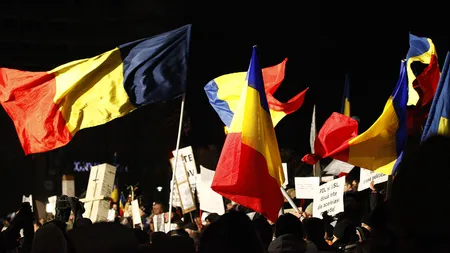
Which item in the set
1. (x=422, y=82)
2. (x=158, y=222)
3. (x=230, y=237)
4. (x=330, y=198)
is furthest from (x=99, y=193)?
(x=230, y=237)

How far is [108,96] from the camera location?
1080 cm

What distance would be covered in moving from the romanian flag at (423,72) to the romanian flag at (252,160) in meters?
2.68

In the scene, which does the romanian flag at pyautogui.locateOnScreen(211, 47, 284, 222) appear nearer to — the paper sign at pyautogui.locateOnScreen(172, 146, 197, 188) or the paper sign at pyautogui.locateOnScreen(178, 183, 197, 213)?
the paper sign at pyautogui.locateOnScreen(178, 183, 197, 213)

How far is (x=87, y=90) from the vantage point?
10.7 m

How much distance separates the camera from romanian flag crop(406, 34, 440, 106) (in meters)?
11.5

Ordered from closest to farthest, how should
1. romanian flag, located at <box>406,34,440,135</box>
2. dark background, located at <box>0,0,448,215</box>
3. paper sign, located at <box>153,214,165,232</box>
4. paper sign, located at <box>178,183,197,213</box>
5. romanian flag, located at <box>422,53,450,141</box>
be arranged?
romanian flag, located at <box>422,53,450,141</box>
romanian flag, located at <box>406,34,440,135</box>
paper sign, located at <box>153,214,165,232</box>
paper sign, located at <box>178,183,197,213</box>
dark background, located at <box>0,0,448,215</box>

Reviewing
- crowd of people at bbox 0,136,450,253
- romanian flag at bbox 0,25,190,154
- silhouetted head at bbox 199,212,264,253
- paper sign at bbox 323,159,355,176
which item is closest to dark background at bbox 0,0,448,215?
paper sign at bbox 323,159,355,176

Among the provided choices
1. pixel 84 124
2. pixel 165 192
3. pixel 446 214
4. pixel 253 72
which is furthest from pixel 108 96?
pixel 165 192

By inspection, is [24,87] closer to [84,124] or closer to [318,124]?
[84,124]

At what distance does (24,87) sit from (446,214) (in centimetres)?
939

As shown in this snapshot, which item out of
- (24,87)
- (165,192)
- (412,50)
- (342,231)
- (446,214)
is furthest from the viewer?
(165,192)

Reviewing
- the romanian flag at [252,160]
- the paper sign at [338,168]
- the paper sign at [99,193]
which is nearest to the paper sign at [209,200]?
the paper sign at [99,193]

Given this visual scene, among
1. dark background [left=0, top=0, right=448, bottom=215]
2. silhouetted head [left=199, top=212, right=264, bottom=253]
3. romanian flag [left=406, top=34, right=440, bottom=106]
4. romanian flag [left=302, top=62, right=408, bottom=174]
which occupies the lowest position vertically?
dark background [left=0, top=0, right=448, bottom=215]

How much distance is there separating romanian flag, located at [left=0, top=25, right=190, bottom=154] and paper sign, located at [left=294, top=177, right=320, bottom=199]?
2.00m
